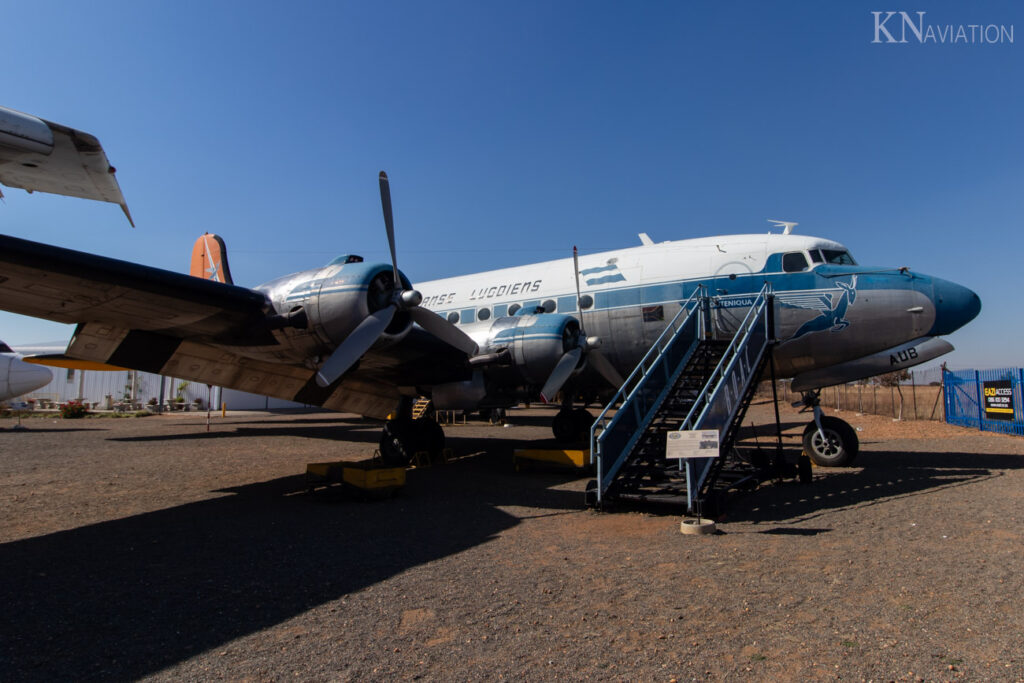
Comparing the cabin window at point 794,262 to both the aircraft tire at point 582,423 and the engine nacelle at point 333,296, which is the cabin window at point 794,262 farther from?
the engine nacelle at point 333,296

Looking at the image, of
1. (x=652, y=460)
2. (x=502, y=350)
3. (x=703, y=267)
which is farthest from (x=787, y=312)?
(x=502, y=350)

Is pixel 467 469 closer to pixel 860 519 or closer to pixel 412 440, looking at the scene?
pixel 412 440

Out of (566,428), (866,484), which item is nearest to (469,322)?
(566,428)

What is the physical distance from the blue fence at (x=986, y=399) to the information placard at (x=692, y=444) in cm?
1701

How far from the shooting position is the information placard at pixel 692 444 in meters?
6.70

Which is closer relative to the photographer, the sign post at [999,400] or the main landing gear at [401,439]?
the main landing gear at [401,439]

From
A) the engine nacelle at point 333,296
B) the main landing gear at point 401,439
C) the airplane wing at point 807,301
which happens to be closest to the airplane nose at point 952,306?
the airplane wing at point 807,301

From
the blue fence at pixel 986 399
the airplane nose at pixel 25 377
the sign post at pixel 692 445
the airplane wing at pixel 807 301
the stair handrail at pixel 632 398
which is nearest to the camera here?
the sign post at pixel 692 445

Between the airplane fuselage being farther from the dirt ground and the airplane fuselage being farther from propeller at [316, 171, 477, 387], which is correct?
the dirt ground

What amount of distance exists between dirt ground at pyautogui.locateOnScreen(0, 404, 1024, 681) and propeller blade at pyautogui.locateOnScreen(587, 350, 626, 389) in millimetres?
3247

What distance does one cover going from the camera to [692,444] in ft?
22.4

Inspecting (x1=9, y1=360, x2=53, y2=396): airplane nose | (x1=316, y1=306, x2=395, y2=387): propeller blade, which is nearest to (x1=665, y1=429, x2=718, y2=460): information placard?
(x1=316, y1=306, x2=395, y2=387): propeller blade

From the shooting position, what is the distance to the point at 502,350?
10.7 meters

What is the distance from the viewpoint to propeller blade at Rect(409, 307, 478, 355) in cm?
935
